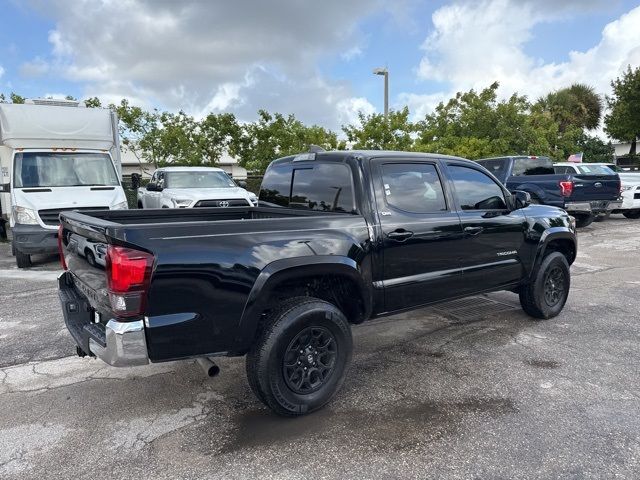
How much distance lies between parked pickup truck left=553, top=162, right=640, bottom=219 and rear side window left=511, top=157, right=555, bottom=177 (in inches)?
22.3

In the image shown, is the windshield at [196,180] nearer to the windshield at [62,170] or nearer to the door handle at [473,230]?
the windshield at [62,170]

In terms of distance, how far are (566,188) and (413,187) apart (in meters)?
8.99

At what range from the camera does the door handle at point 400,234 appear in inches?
146

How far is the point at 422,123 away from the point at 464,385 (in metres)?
20.2

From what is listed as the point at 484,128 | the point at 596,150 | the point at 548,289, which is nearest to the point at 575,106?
the point at 596,150

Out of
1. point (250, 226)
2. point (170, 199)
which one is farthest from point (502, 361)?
point (170, 199)

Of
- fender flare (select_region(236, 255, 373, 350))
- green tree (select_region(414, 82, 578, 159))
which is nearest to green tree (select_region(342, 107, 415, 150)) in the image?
green tree (select_region(414, 82, 578, 159))

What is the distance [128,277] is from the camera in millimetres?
2611

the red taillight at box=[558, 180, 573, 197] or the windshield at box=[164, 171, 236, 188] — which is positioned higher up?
the windshield at box=[164, 171, 236, 188]

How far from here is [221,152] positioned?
72.1ft

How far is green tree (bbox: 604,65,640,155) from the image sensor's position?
26359mm

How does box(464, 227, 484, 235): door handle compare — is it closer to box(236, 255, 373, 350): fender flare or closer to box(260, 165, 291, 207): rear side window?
box(236, 255, 373, 350): fender flare

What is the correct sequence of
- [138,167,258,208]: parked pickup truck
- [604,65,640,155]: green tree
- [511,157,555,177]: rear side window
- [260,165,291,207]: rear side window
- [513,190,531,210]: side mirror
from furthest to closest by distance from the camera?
[604,65,640,155]: green tree
[511,157,555,177]: rear side window
[138,167,258,208]: parked pickup truck
[513,190,531,210]: side mirror
[260,165,291,207]: rear side window

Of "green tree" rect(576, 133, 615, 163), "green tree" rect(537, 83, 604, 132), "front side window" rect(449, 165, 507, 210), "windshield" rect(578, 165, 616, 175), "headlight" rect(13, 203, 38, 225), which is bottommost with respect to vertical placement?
"headlight" rect(13, 203, 38, 225)
